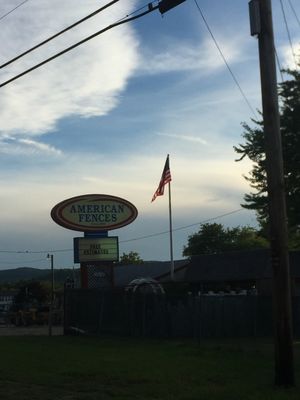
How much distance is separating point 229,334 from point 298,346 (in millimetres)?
5066

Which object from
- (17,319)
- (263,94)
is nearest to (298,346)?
(263,94)

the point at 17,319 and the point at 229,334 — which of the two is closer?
the point at 229,334

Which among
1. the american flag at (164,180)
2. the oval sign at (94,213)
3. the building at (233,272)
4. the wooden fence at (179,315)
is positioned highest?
the american flag at (164,180)

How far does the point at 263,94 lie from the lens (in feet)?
39.1

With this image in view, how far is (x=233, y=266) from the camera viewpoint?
47.1 meters

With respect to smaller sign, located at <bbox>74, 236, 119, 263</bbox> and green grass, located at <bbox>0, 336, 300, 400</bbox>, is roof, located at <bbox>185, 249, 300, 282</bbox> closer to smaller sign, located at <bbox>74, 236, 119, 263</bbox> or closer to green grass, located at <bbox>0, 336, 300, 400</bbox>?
smaller sign, located at <bbox>74, 236, 119, 263</bbox>

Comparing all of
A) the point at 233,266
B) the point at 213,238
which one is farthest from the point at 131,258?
the point at 233,266

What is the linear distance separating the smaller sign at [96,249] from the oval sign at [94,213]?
0.49 m

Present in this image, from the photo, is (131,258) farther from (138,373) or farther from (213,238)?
(138,373)

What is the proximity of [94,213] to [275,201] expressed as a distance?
1827cm

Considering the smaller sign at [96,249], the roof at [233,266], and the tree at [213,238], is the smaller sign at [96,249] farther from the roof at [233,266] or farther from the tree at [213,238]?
the tree at [213,238]

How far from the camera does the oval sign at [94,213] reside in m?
28.6

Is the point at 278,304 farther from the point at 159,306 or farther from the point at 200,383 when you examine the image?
the point at 159,306

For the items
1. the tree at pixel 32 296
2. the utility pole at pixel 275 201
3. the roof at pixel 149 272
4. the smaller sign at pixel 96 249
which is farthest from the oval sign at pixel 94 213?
the roof at pixel 149 272
